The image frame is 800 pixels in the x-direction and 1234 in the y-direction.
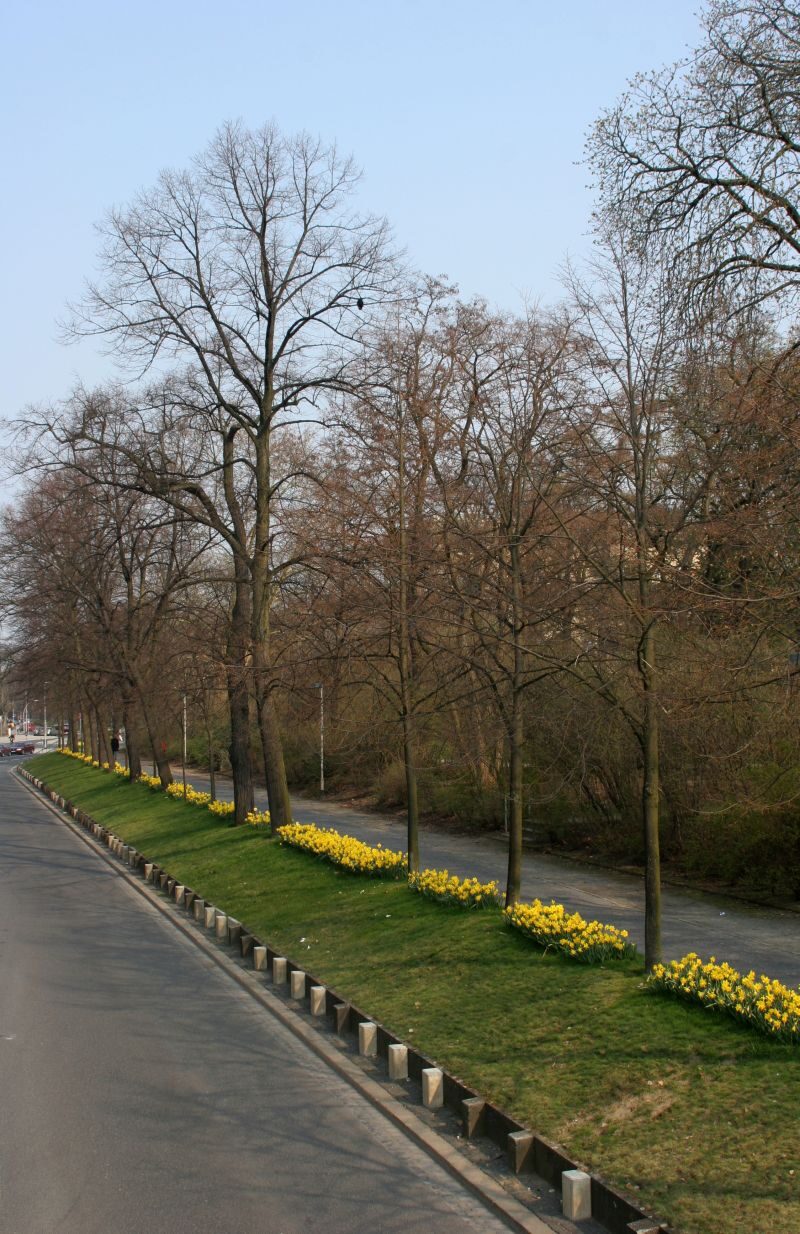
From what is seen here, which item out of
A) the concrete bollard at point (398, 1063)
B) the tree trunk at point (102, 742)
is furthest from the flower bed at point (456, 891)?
the tree trunk at point (102, 742)

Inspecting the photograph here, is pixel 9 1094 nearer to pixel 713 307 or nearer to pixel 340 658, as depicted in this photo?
pixel 340 658

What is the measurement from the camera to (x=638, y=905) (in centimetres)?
1589

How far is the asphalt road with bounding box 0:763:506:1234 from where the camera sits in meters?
6.45

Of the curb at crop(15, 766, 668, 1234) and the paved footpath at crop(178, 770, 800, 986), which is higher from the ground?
the paved footpath at crop(178, 770, 800, 986)

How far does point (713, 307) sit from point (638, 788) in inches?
445

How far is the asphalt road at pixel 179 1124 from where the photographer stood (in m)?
6.45

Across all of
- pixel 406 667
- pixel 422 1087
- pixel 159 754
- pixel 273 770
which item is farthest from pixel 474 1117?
pixel 159 754

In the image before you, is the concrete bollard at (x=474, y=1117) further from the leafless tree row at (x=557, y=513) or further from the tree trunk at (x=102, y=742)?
the tree trunk at (x=102, y=742)

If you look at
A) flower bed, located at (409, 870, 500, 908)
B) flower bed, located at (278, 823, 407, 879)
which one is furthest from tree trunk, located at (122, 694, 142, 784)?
flower bed, located at (409, 870, 500, 908)

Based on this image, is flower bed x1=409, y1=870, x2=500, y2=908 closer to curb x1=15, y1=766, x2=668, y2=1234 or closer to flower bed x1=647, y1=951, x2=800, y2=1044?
curb x1=15, y1=766, x2=668, y2=1234

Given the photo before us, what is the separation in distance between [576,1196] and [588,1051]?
6.15 feet

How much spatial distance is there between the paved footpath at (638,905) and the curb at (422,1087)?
3.98 m

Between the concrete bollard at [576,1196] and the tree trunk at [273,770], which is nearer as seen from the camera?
the concrete bollard at [576,1196]

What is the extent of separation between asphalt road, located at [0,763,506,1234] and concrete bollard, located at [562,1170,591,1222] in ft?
1.39
